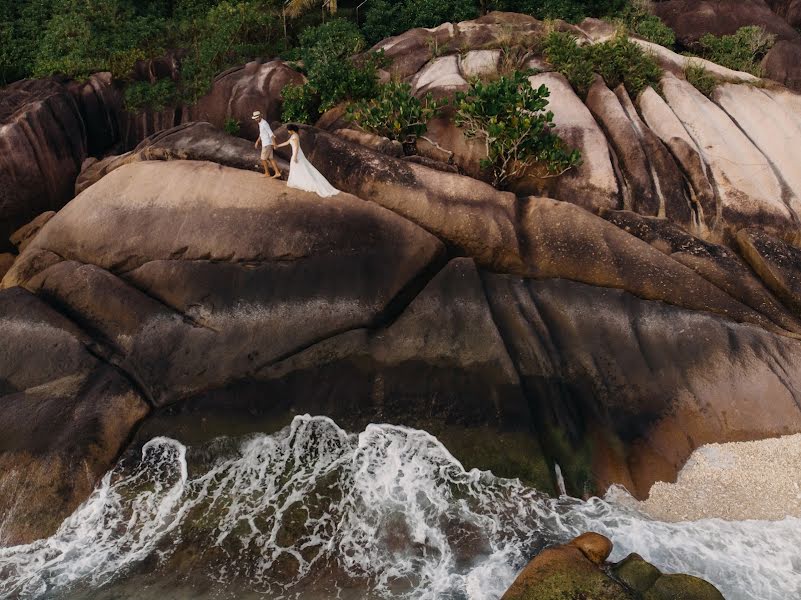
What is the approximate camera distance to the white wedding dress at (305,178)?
10.2m

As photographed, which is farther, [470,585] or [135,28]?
[135,28]

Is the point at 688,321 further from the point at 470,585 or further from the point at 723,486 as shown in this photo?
the point at 470,585

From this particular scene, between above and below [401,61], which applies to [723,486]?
below

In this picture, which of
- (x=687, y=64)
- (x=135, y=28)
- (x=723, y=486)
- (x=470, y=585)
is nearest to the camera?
(x=470, y=585)

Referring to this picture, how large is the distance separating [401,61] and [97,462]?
39.3 feet

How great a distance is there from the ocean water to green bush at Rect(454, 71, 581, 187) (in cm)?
605

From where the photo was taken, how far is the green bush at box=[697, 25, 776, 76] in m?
14.9

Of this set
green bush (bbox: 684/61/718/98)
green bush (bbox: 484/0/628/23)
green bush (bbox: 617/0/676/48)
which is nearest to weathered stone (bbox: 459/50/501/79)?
green bush (bbox: 484/0/628/23)

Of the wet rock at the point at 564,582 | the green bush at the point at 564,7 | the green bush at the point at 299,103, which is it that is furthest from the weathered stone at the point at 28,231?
the green bush at the point at 564,7

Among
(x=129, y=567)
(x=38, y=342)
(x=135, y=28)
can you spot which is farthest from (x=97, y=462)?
(x=135, y=28)

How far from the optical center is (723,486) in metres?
7.61

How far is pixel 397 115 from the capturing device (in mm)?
11531

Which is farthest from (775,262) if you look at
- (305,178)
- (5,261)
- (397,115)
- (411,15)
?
(5,261)

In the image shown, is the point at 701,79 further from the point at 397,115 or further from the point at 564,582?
the point at 564,582
